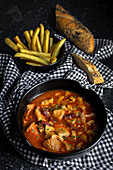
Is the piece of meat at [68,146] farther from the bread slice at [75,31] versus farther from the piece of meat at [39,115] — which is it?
the bread slice at [75,31]

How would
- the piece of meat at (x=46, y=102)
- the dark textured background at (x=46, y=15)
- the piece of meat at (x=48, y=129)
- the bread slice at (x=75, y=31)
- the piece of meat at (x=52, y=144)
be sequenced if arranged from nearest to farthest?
the piece of meat at (x=52, y=144)
the piece of meat at (x=48, y=129)
the piece of meat at (x=46, y=102)
the bread slice at (x=75, y=31)
the dark textured background at (x=46, y=15)

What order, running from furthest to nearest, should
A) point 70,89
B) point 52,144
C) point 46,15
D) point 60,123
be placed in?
point 46,15 → point 70,89 → point 60,123 → point 52,144

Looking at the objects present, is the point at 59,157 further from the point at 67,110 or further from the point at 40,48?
the point at 40,48

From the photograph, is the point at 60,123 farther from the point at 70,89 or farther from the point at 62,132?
the point at 70,89

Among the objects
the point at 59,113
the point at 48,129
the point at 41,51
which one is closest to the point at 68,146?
the point at 48,129

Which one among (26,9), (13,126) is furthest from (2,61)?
(26,9)

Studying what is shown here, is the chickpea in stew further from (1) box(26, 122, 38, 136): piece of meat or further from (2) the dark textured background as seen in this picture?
(2) the dark textured background

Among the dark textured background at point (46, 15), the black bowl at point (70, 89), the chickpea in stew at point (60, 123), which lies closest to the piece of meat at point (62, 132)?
the chickpea in stew at point (60, 123)
